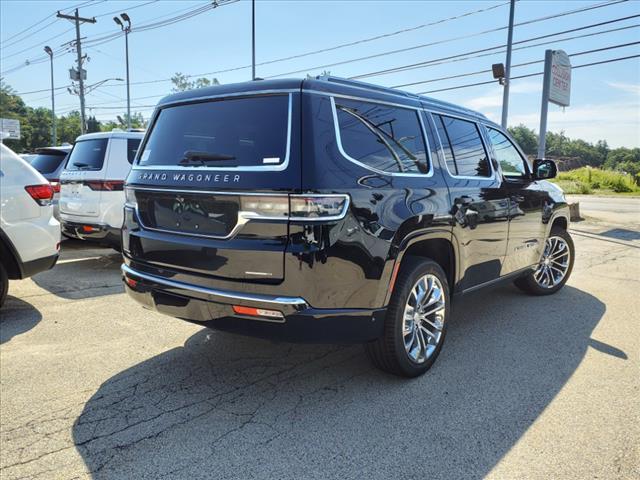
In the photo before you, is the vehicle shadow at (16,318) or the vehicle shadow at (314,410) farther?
the vehicle shadow at (16,318)

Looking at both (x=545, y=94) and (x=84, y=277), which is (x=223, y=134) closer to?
(x=84, y=277)

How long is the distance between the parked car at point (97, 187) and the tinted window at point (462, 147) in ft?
15.0

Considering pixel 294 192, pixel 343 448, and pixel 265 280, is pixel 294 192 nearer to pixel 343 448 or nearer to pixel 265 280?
pixel 265 280

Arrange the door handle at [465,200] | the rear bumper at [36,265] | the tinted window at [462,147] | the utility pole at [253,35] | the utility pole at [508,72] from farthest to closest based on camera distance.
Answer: the utility pole at [253,35] → the utility pole at [508,72] → the rear bumper at [36,265] → the tinted window at [462,147] → the door handle at [465,200]

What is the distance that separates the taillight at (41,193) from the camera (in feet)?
15.7

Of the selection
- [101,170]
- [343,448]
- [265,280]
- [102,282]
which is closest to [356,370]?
[343,448]

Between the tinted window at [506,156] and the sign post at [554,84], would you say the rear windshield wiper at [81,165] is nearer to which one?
the tinted window at [506,156]

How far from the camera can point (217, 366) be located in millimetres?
3607

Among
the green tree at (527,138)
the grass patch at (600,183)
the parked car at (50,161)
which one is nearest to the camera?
the parked car at (50,161)

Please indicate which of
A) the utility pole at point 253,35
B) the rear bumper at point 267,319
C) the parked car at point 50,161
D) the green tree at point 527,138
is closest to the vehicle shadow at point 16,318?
the rear bumper at point 267,319

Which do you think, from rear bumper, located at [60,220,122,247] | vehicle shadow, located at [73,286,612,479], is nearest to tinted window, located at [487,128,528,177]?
vehicle shadow, located at [73,286,612,479]

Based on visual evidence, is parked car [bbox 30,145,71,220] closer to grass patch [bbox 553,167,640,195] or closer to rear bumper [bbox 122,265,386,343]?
rear bumper [bbox 122,265,386,343]

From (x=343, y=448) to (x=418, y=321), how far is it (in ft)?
3.79

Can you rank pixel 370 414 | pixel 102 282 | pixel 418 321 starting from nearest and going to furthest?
pixel 370 414 → pixel 418 321 → pixel 102 282
